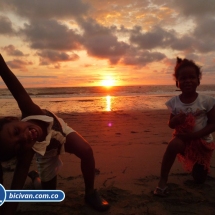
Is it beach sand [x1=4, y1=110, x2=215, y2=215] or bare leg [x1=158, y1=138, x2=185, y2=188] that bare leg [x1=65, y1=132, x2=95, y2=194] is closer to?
beach sand [x1=4, y1=110, x2=215, y2=215]

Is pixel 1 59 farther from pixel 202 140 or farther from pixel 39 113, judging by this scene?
pixel 202 140

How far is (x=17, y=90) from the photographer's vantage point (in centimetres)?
216

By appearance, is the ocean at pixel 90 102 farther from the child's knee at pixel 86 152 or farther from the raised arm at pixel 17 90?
the child's knee at pixel 86 152

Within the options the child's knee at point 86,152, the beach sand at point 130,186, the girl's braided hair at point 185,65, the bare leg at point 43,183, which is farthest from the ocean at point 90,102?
the child's knee at point 86,152

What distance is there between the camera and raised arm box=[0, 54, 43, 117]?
6.77ft

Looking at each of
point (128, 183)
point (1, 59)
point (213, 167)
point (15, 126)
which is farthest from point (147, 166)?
point (1, 59)

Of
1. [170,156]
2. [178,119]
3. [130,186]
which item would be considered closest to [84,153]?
[130,186]

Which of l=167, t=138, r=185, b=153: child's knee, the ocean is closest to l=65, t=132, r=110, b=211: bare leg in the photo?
l=167, t=138, r=185, b=153: child's knee

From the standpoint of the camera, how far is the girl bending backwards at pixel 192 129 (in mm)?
2615

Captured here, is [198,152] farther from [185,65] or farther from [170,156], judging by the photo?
[185,65]

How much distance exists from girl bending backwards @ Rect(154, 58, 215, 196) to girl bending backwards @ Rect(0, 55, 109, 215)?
92 centimetres

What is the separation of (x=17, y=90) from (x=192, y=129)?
2.03 m

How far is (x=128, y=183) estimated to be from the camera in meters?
2.79

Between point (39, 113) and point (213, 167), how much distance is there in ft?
8.44
